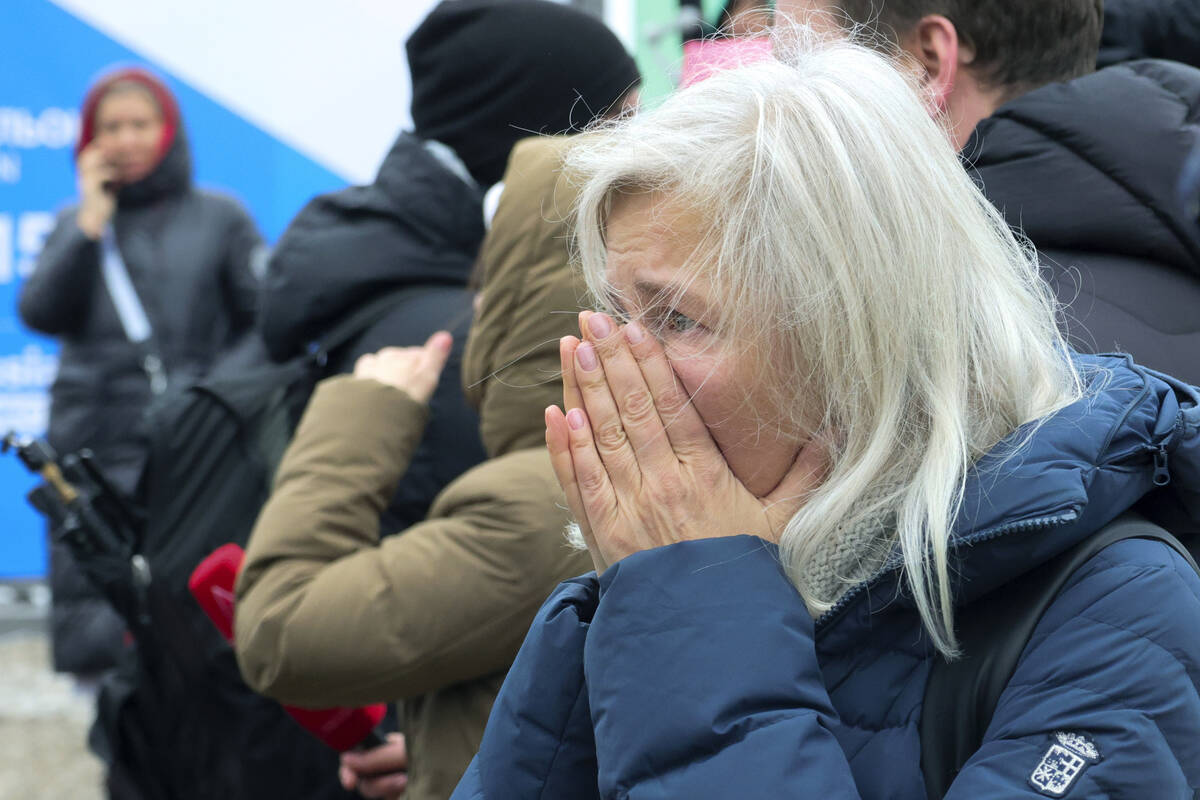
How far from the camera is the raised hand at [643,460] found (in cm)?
123

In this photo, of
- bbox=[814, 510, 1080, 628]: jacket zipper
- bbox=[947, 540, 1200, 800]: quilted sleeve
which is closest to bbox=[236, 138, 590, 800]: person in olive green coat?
bbox=[814, 510, 1080, 628]: jacket zipper

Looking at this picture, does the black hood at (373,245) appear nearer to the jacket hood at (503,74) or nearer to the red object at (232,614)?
the jacket hood at (503,74)

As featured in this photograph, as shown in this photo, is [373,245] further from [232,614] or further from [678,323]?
[678,323]

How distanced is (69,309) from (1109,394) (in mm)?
4858

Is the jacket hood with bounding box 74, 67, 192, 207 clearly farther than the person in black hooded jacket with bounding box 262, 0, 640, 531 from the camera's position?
Yes


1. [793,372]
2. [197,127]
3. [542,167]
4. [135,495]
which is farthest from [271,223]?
[793,372]

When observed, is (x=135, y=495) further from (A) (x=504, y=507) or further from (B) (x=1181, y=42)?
(B) (x=1181, y=42)

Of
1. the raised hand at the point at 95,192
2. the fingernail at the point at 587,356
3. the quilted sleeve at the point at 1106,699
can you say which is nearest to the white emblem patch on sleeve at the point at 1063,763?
the quilted sleeve at the point at 1106,699

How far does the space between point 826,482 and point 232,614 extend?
1.37 m

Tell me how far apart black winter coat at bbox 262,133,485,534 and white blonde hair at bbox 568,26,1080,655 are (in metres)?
1.11

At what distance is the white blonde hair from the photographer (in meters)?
1.20

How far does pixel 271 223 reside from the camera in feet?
22.0

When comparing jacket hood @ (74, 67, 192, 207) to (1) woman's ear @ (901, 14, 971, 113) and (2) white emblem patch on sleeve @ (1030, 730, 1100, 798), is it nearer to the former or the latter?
(1) woman's ear @ (901, 14, 971, 113)

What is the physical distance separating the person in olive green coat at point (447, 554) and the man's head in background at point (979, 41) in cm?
49
